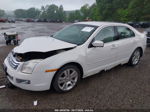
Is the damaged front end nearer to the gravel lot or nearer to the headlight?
the headlight

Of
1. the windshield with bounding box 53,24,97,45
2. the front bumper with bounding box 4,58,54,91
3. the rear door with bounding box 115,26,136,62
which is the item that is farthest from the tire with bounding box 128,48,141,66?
the front bumper with bounding box 4,58,54,91

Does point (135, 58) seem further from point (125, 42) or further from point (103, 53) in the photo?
point (103, 53)

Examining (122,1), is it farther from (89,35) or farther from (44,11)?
(44,11)

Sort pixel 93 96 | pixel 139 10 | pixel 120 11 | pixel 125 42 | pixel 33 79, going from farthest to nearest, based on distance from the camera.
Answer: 1. pixel 120 11
2. pixel 139 10
3. pixel 125 42
4. pixel 93 96
5. pixel 33 79

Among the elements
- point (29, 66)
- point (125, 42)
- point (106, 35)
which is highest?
point (106, 35)

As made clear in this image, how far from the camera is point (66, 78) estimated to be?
9.71 ft

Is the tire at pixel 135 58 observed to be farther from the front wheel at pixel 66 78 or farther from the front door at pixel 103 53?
the front wheel at pixel 66 78

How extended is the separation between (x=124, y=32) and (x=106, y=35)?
0.88 m

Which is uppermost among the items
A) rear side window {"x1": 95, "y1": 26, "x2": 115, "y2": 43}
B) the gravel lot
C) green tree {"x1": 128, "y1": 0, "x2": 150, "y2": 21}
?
green tree {"x1": 128, "y1": 0, "x2": 150, "y2": 21}

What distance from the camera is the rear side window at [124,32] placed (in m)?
3.95

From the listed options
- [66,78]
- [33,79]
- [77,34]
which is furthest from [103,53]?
[33,79]

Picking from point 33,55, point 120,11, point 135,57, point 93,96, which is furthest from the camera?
point 120,11

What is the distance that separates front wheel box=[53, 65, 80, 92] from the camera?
110 inches

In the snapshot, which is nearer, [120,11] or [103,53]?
[103,53]
